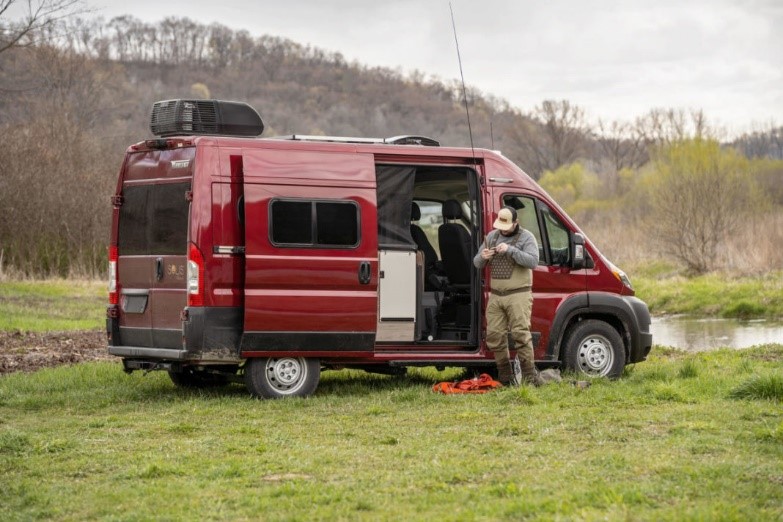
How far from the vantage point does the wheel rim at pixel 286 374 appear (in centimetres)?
1115

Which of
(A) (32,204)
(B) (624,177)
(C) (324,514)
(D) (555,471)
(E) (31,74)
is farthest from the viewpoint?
(B) (624,177)

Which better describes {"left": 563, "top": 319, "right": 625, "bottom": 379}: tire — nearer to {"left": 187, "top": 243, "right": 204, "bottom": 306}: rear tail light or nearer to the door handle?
the door handle

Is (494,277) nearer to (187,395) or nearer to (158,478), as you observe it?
(187,395)

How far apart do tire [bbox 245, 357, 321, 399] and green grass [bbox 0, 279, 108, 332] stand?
29.1 ft

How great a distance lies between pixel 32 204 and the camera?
32.8m

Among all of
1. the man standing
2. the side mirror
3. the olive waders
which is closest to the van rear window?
the man standing

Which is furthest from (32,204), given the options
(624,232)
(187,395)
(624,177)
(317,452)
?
(624,177)

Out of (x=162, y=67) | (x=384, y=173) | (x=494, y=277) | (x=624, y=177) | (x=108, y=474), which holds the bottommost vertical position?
(x=108, y=474)

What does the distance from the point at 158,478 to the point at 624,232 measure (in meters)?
30.8

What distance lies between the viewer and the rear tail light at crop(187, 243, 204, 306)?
34.8ft

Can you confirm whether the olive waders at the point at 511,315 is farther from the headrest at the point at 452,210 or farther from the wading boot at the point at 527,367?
the headrest at the point at 452,210

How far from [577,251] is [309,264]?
3.01m

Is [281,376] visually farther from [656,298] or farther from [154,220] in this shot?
[656,298]

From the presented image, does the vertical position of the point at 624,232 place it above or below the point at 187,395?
above
